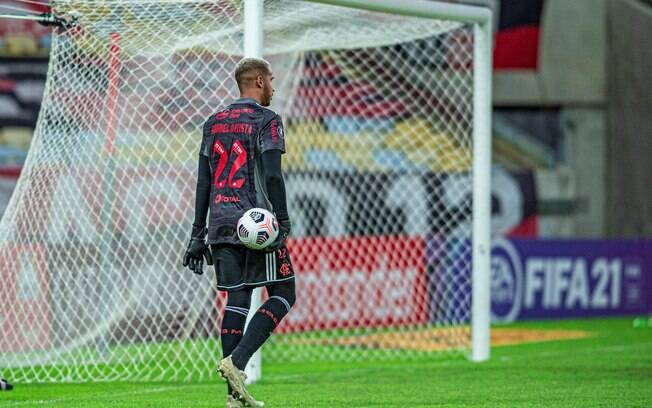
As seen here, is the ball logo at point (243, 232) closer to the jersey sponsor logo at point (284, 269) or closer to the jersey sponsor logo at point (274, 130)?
the jersey sponsor logo at point (284, 269)

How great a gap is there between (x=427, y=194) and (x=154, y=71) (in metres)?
9.21

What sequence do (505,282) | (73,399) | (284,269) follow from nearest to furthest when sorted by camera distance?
(284,269)
(73,399)
(505,282)

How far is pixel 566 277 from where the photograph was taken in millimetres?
15555

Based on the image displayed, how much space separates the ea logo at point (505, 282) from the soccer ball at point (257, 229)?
9.19 m

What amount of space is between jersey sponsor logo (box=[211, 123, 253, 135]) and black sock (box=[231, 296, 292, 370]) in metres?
0.82

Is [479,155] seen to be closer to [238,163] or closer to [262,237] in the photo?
[238,163]

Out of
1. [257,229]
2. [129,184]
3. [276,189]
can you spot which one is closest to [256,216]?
[257,229]

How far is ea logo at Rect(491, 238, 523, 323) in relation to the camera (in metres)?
14.5

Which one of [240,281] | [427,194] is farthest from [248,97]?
[427,194]

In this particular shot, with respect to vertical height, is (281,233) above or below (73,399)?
above

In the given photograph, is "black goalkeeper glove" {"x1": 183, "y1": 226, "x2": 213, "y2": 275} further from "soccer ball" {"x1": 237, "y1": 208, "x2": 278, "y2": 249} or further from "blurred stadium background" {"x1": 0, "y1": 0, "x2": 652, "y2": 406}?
"blurred stadium background" {"x1": 0, "y1": 0, "x2": 652, "y2": 406}

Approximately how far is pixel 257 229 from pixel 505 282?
953 centimetres

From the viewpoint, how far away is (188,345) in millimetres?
8289

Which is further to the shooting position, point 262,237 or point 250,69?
point 250,69
